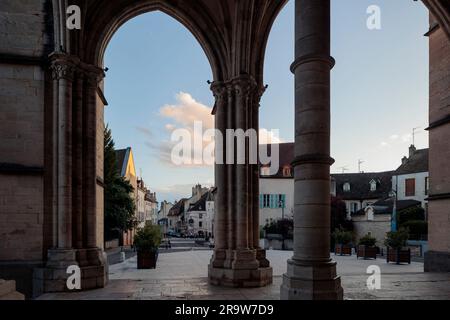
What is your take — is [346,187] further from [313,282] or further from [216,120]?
[313,282]

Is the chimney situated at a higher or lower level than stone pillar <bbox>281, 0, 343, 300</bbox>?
higher

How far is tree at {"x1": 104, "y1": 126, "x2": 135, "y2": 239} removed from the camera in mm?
27938

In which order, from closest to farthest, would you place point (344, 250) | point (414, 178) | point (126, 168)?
point (344, 250) → point (414, 178) → point (126, 168)

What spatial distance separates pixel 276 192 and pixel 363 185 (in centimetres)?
1191

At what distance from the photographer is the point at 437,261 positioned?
12.0 m

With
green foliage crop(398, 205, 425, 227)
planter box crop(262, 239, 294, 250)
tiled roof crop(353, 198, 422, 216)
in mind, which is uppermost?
tiled roof crop(353, 198, 422, 216)

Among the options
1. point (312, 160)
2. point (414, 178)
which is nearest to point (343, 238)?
point (414, 178)

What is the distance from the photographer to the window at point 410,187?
34531 millimetres

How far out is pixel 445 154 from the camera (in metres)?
12.2

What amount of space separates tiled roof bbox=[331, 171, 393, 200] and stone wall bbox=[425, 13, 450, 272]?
2856cm

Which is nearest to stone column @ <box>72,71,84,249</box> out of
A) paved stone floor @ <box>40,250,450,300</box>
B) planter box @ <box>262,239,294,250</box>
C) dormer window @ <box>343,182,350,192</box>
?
paved stone floor @ <box>40,250,450,300</box>

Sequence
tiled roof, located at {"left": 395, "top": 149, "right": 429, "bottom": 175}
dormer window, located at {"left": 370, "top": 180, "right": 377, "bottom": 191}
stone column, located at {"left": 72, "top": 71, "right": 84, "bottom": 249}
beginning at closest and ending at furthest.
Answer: stone column, located at {"left": 72, "top": 71, "right": 84, "bottom": 249}, tiled roof, located at {"left": 395, "top": 149, "right": 429, "bottom": 175}, dormer window, located at {"left": 370, "top": 180, "right": 377, "bottom": 191}

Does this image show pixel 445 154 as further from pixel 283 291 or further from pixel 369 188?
pixel 369 188

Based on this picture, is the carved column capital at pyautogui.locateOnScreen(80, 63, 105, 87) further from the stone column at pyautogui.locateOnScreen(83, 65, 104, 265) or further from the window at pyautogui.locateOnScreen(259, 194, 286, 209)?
the window at pyautogui.locateOnScreen(259, 194, 286, 209)
